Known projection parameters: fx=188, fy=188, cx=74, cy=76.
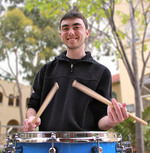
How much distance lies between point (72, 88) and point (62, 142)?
0.54m

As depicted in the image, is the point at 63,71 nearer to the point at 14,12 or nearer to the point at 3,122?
the point at 14,12

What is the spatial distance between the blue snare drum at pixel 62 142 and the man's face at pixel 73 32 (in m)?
0.82

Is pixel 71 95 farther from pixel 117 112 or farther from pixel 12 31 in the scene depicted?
pixel 12 31

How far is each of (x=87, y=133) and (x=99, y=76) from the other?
607mm

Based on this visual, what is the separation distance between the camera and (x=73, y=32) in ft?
5.49

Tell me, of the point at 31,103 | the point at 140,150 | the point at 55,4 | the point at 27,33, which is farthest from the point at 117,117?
the point at 27,33

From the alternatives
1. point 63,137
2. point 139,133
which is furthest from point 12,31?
point 63,137

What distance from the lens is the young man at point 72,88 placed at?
156cm

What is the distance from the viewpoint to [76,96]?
1611 millimetres

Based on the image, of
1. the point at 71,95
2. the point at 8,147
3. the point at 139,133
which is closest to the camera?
the point at 8,147

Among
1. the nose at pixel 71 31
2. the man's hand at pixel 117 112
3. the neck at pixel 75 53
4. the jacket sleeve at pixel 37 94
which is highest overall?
the nose at pixel 71 31

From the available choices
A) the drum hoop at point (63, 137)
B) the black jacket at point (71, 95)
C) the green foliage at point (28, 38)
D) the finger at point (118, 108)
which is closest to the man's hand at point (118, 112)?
the finger at point (118, 108)

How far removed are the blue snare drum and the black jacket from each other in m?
0.26

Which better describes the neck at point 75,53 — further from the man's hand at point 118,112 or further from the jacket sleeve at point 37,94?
the man's hand at point 118,112
